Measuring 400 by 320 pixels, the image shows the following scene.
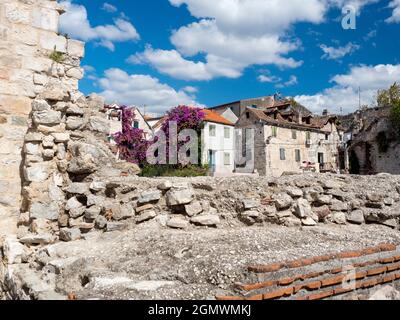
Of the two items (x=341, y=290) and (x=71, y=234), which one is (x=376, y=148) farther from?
(x=71, y=234)

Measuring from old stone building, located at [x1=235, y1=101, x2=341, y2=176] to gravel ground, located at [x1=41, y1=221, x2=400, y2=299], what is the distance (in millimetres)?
28207

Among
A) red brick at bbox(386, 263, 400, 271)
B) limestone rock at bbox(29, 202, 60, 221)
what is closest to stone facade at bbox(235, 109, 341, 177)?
limestone rock at bbox(29, 202, 60, 221)

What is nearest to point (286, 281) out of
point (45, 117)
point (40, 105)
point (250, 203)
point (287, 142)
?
point (250, 203)

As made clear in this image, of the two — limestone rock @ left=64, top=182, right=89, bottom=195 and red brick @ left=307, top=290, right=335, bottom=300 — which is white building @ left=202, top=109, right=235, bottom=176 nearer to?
limestone rock @ left=64, top=182, right=89, bottom=195

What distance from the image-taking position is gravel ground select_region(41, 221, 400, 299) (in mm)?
3168

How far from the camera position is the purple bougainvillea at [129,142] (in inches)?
950

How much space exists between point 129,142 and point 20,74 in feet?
64.8

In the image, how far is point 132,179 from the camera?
18.8ft

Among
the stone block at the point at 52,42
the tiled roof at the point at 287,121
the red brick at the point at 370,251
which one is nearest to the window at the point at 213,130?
the tiled roof at the point at 287,121

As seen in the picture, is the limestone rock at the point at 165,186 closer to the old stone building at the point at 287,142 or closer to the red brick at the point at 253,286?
the red brick at the point at 253,286

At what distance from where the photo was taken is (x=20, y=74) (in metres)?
5.82

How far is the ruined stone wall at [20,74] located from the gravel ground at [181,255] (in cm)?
161
